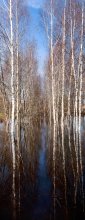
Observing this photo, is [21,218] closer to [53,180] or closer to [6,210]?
[6,210]

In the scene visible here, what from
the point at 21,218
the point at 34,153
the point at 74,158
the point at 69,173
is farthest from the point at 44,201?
the point at 34,153

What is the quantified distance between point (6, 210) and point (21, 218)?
0.65 m

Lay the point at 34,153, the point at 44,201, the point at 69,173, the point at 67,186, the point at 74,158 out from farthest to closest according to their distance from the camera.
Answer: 1. the point at 34,153
2. the point at 74,158
3. the point at 69,173
4. the point at 67,186
5. the point at 44,201

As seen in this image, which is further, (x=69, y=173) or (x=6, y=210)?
(x=69, y=173)

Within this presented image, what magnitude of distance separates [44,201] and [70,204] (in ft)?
2.23

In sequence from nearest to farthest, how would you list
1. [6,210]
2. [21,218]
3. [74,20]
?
[21,218] → [6,210] → [74,20]

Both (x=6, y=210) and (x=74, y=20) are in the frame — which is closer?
(x=6, y=210)

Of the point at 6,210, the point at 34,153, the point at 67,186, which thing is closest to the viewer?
the point at 6,210

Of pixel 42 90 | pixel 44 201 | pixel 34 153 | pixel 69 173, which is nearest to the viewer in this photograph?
pixel 44 201

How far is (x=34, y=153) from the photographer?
15484 millimetres

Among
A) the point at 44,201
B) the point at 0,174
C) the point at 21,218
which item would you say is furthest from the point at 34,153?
the point at 21,218

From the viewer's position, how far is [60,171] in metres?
10.8

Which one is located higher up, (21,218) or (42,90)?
(42,90)

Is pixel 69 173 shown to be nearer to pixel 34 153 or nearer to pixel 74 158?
pixel 74 158
